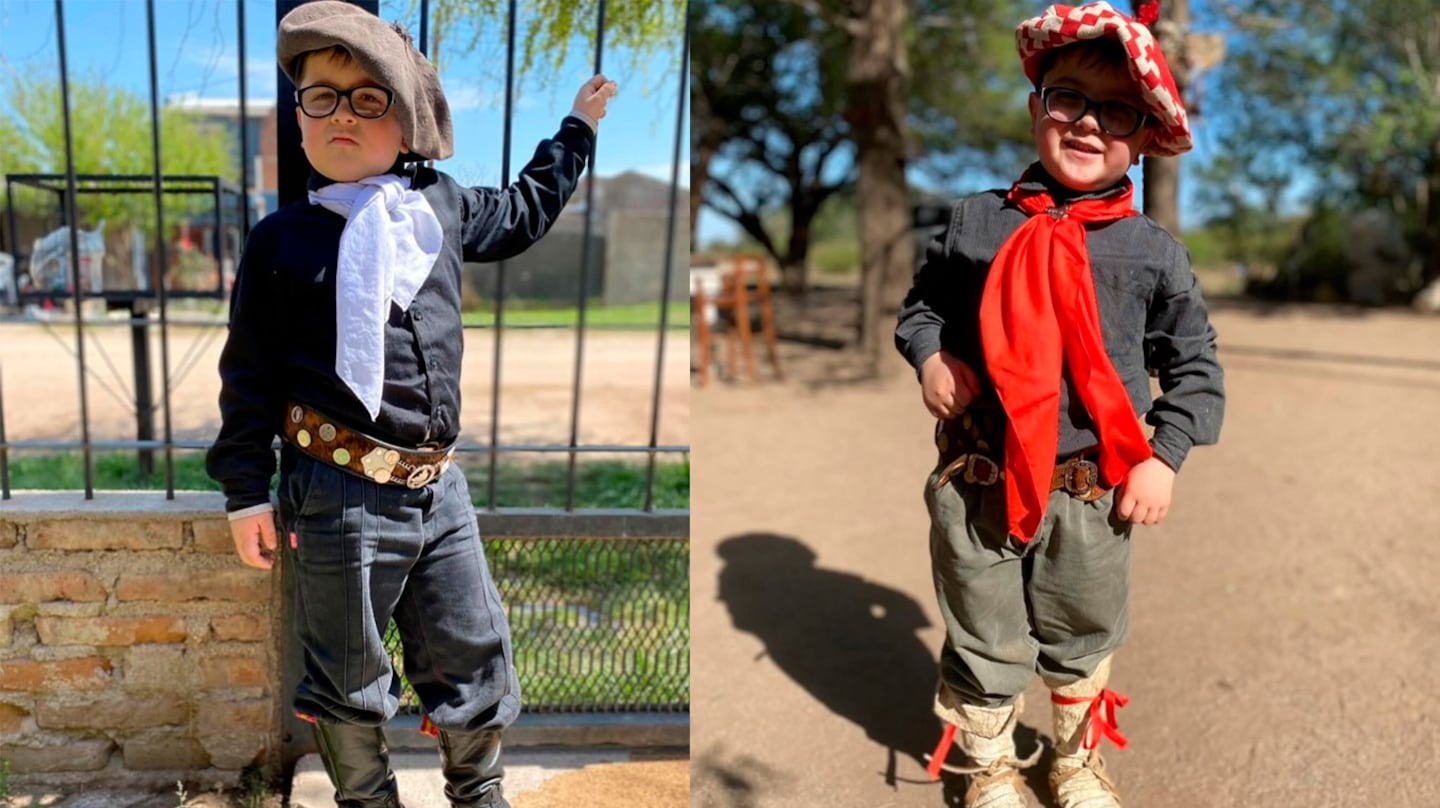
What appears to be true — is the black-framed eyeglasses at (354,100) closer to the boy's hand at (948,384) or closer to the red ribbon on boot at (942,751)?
the boy's hand at (948,384)

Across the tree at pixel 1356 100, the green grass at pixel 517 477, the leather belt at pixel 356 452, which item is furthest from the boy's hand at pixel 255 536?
the tree at pixel 1356 100

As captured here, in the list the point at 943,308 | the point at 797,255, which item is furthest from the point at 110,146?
the point at 797,255

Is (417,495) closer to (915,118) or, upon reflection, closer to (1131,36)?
(1131,36)

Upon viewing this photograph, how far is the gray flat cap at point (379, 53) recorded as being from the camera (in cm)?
182

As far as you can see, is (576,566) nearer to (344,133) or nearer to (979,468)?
(979,468)

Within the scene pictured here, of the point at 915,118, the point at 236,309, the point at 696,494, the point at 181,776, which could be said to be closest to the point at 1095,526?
the point at 236,309

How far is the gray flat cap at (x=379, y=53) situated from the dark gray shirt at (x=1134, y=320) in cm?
99

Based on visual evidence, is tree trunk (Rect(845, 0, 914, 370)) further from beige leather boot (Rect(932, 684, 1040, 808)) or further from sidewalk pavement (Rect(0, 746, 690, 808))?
beige leather boot (Rect(932, 684, 1040, 808))

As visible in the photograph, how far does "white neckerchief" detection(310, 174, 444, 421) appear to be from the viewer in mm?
1835

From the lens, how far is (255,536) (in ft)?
6.80

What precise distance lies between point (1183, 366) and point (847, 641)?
157cm

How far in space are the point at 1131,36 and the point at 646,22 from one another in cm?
138

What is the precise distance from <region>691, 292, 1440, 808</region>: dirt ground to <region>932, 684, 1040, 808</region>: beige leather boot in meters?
0.17

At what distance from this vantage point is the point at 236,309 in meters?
1.96
